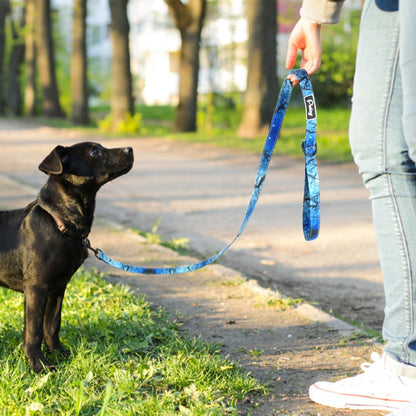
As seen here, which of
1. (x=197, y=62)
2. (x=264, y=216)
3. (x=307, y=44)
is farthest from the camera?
(x=197, y=62)

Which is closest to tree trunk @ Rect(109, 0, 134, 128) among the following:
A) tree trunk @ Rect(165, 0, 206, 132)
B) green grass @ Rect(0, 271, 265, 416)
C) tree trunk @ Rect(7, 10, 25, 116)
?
tree trunk @ Rect(165, 0, 206, 132)

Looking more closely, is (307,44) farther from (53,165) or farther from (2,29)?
(2,29)

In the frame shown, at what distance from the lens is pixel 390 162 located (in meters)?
2.52

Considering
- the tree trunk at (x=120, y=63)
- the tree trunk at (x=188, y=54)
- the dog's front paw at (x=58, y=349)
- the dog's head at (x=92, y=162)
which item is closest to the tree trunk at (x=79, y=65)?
the tree trunk at (x=120, y=63)

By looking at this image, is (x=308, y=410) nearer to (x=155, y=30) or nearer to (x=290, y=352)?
(x=290, y=352)

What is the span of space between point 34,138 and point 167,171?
826 cm

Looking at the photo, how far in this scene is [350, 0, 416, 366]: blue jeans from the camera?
8.22 ft

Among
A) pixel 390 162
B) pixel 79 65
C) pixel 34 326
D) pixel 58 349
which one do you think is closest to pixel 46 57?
pixel 79 65

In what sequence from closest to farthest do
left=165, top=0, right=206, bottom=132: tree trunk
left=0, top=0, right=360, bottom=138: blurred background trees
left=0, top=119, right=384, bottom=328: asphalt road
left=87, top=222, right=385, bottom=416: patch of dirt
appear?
left=87, top=222, right=385, bottom=416: patch of dirt → left=0, top=119, right=384, bottom=328: asphalt road → left=0, top=0, right=360, bottom=138: blurred background trees → left=165, top=0, right=206, bottom=132: tree trunk

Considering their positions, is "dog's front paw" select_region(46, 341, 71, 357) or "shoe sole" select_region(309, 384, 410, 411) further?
"dog's front paw" select_region(46, 341, 71, 357)

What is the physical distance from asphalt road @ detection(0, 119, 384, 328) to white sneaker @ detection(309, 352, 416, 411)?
1.58 metres

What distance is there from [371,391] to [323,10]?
159 centimetres

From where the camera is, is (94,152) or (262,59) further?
(262,59)

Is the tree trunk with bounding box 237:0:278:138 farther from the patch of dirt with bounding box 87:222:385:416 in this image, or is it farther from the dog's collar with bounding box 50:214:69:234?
the dog's collar with bounding box 50:214:69:234
